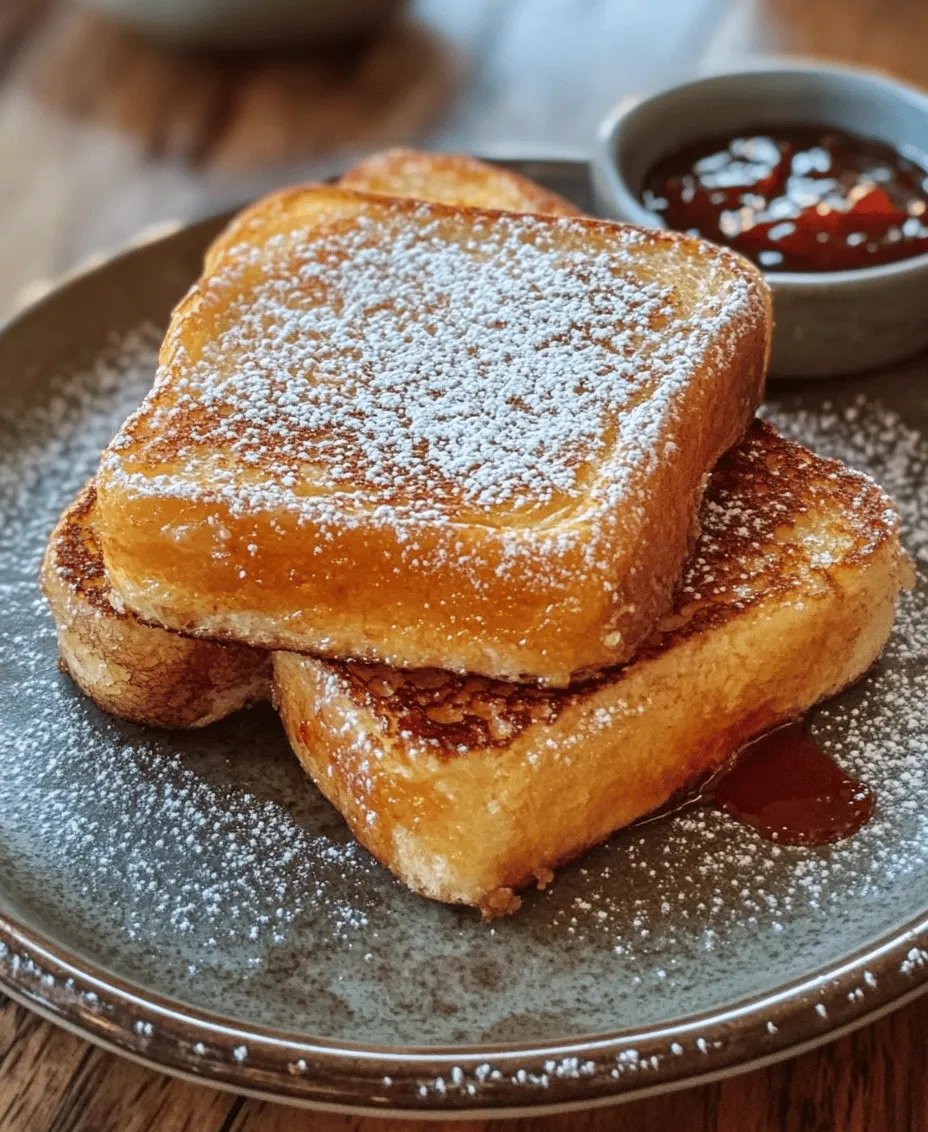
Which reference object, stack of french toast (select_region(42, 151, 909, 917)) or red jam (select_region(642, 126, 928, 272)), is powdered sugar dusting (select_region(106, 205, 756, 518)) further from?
red jam (select_region(642, 126, 928, 272))

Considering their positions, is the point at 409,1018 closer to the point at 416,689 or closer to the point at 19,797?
the point at 416,689

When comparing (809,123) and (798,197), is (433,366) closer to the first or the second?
(798,197)

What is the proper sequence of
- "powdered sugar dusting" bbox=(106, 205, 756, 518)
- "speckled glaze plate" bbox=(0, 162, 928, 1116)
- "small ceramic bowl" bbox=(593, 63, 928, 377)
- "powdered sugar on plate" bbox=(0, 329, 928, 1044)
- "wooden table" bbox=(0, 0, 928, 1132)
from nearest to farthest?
"speckled glaze plate" bbox=(0, 162, 928, 1116)
"powdered sugar on plate" bbox=(0, 329, 928, 1044)
"powdered sugar dusting" bbox=(106, 205, 756, 518)
"small ceramic bowl" bbox=(593, 63, 928, 377)
"wooden table" bbox=(0, 0, 928, 1132)

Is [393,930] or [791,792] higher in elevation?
[393,930]

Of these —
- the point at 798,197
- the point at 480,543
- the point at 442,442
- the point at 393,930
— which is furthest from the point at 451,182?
the point at 393,930

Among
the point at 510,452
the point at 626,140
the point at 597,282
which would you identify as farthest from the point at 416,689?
the point at 626,140

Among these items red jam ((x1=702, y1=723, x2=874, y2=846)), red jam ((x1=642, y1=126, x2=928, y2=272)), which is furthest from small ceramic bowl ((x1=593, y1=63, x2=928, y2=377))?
red jam ((x1=702, y1=723, x2=874, y2=846))
